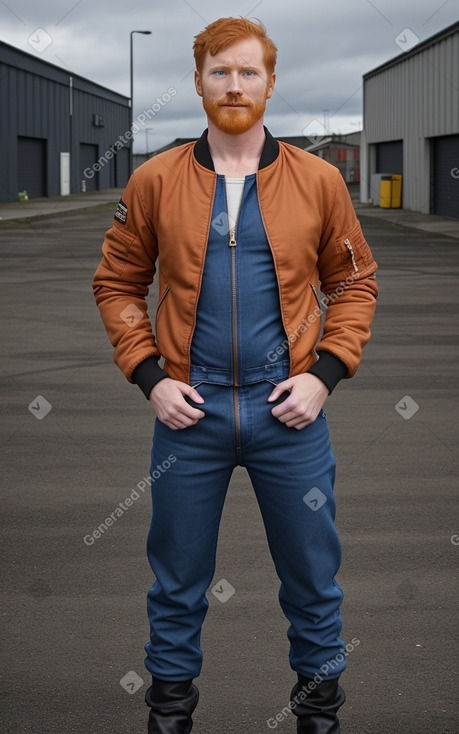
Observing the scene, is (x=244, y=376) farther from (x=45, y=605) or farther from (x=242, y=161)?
(x=45, y=605)

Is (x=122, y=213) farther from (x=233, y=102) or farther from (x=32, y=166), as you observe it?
(x=32, y=166)

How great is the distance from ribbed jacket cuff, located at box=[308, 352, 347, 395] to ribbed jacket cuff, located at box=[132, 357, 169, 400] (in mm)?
411

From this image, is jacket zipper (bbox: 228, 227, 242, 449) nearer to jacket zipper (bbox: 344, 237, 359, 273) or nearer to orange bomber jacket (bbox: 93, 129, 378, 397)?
orange bomber jacket (bbox: 93, 129, 378, 397)

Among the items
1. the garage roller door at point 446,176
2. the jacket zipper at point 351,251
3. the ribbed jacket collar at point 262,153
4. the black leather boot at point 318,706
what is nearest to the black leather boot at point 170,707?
the black leather boot at point 318,706

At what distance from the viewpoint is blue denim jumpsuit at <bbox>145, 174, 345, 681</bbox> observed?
290 centimetres

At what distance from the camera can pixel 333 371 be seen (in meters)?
3.01

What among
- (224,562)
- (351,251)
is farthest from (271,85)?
(224,562)

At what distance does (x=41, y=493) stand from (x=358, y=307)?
128 inches

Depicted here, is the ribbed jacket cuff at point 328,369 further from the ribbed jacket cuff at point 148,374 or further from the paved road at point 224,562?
the paved road at point 224,562

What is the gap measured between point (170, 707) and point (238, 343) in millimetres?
1033

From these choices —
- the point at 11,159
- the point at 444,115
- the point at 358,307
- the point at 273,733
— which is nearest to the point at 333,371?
the point at 358,307

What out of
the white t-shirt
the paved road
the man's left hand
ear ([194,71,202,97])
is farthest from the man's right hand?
the paved road

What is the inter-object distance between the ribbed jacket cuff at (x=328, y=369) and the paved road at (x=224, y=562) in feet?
3.82

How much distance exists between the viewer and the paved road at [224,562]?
142 inches
